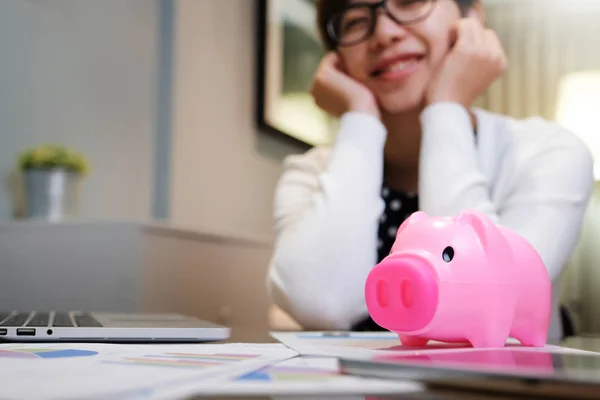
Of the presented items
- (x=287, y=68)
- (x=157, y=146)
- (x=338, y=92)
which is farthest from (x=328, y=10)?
(x=287, y=68)

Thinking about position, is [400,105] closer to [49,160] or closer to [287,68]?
[49,160]

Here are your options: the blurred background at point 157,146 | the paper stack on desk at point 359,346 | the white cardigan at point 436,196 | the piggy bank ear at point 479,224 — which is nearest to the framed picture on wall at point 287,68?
the blurred background at point 157,146

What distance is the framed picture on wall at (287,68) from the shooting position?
A: 2398 millimetres

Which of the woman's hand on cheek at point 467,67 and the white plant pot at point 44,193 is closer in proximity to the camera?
the woman's hand on cheek at point 467,67

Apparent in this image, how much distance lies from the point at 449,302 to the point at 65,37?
4.89ft

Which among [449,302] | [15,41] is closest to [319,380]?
[449,302]

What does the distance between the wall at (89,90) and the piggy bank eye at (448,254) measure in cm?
128

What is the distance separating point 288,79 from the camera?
247cm

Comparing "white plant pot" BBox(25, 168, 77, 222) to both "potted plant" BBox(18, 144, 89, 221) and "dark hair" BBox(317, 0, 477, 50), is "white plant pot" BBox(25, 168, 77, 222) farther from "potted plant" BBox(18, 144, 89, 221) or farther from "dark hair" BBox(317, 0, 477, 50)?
"dark hair" BBox(317, 0, 477, 50)

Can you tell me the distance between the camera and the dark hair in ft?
3.40

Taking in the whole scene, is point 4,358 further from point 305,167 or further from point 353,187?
point 305,167

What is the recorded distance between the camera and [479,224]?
50 cm

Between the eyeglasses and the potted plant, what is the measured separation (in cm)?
75

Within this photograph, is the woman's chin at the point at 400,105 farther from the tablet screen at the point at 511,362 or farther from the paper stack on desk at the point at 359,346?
the tablet screen at the point at 511,362
